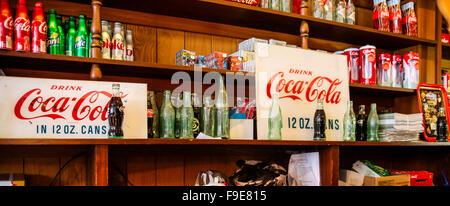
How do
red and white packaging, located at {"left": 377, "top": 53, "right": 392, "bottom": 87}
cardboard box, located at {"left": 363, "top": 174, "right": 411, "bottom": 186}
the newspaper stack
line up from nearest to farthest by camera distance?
1. cardboard box, located at {"left": 363, "top": 174, "right": 411, "bottom": 186}
2. the newspaper stack
3. red and white packaging, located at {"left": 377, "top": 53, "right": 392, "bottom": 87}

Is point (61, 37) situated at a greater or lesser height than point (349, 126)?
greater

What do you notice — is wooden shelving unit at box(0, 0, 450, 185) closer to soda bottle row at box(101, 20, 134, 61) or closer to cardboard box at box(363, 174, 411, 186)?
soda bottle row at box(101, 20, 134, 61)

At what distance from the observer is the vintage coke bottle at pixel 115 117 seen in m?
1.42

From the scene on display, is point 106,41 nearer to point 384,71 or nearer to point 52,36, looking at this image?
point 52,36

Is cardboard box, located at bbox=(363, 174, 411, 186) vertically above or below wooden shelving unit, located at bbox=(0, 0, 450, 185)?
below

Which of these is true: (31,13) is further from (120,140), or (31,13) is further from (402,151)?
(402,151)

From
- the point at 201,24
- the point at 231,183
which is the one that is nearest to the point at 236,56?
the point at 201,24

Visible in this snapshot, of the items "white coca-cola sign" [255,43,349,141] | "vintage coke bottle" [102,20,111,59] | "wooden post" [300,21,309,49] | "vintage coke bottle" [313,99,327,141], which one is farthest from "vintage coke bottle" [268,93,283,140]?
"vintage coke bottle" [102,20,111,59]

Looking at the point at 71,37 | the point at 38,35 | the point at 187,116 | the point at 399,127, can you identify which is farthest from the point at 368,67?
the point at 38,35

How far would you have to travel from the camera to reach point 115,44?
1572mm

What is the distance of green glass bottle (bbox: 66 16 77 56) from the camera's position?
4.89 ft

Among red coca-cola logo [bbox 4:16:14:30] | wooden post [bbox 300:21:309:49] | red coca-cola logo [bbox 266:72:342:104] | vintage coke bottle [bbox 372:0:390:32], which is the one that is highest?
vintage coke bottle [bbox 372:0:390:32]

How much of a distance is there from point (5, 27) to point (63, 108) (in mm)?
359

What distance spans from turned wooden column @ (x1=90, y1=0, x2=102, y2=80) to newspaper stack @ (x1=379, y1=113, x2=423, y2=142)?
1517 mm
